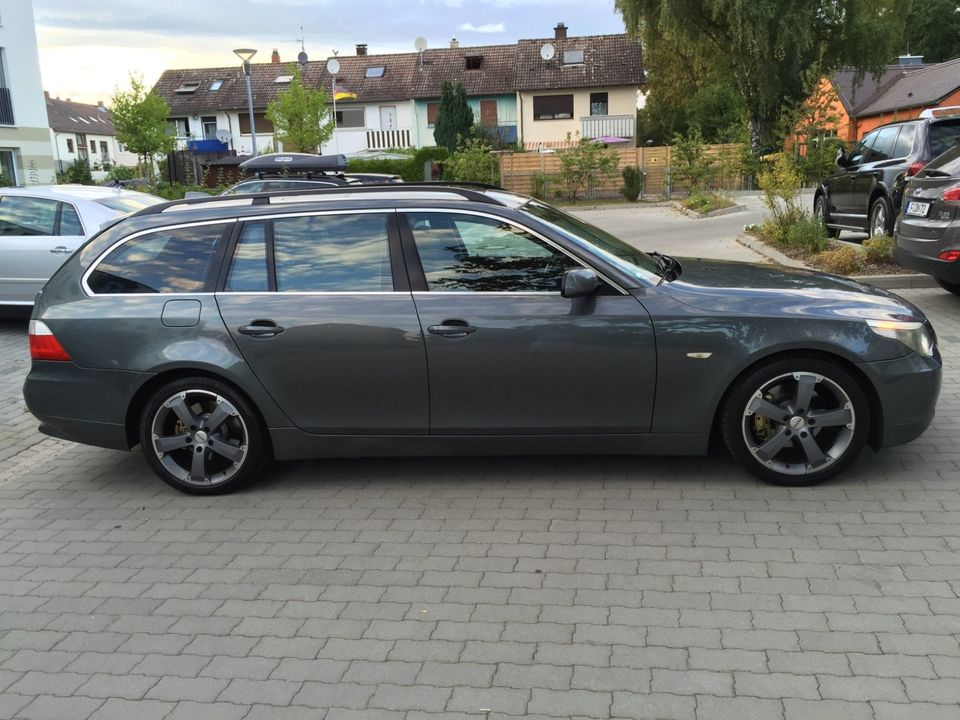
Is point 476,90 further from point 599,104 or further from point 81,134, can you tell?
point 81,134

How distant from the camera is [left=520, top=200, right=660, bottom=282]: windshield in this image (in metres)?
4.86

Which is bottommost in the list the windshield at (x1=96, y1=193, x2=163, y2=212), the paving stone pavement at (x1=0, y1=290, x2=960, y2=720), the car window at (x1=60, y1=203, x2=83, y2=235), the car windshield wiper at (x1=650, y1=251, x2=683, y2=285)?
the paving stone pavement at (x1=0, y1=290, x2=960, y2=720)

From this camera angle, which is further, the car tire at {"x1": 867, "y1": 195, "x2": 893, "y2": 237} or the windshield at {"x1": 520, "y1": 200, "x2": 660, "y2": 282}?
the car tire at {"x1": 867, "y1": 195, "x2": 893, "y2": 237}

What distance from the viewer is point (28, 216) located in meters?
10.1

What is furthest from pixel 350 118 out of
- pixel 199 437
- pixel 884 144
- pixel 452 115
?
pixel 199 437

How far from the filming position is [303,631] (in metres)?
3.54

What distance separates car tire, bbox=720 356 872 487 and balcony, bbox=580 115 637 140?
4724 centimetres

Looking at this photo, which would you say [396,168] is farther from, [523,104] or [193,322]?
[193,322]

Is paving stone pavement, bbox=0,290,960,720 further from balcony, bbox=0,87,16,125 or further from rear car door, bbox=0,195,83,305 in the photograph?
balcony, bbox=0,87,16,125

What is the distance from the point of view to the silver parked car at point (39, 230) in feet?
32.6

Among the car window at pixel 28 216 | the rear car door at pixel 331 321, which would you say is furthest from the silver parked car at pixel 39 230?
the rear car door at pixel 331 321

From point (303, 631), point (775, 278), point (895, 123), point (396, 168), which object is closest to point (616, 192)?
point (396, 168)

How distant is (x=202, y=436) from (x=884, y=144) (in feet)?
36.1

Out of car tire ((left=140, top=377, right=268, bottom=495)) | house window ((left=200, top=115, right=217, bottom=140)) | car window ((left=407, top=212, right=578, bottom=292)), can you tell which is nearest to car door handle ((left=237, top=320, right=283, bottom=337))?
car tire ((left=140, top=377, right=268, bottom=495))
